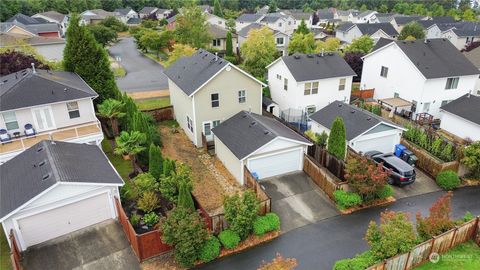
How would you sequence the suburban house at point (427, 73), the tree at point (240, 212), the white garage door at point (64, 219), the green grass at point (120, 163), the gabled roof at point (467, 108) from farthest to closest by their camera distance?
1. the suburban house at point (427, 73)
2. the gabled roof at point (467, 108)
3. the green grass at point (120, 163)
4. the tree at point (240, 212)
5. the white garage door at point (64, 219)

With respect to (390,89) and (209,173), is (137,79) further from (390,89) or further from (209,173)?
(390,89)

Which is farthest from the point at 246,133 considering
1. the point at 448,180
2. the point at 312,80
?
the point at 448,180

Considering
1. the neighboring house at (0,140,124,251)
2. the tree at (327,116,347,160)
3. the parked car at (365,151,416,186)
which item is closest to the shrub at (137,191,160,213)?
the neighboring house at (0,140,124,251)

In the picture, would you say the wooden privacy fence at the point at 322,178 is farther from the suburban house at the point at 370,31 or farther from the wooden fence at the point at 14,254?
the suburban house at the point at 370,31

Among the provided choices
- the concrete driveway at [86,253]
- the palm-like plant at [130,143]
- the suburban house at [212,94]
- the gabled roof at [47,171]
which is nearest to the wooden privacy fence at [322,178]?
the suburban house at [212,94]

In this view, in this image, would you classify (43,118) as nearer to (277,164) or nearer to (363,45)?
(277,164)

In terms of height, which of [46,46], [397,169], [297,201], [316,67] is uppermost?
[46,46]

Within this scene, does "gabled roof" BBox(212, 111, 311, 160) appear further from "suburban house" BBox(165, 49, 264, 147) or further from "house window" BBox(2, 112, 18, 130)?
"house window" BBox(2, 112, 18, 130)

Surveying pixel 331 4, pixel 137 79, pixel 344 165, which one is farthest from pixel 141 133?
pixel 331 4

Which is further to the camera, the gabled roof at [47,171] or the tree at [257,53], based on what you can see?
the tree at [257,53]
